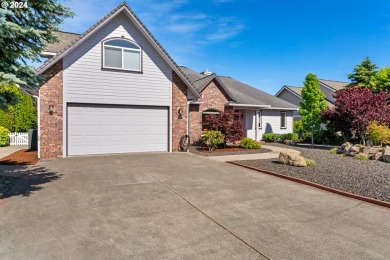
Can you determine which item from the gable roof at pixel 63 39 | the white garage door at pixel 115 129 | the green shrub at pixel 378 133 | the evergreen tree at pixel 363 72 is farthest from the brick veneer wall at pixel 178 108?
the evergreen tree at pixel 363 72

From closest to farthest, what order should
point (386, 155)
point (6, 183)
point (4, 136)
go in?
Result: 1. point (6, 183)
2. point (386, 155)
3. point (4, 136)

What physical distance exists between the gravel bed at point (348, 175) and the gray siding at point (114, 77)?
6434mm

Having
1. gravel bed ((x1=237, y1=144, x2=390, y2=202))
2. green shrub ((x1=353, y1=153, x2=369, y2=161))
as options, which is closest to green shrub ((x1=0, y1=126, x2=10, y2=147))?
gravel bed ((x1=237, y1=144, x2=390, y2=202))

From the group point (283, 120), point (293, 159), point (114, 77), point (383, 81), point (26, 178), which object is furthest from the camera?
point (283, 120)

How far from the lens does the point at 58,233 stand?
3.80 meters

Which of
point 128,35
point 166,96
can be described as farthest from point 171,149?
point 128,35

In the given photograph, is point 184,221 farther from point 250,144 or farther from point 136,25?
point 250,144

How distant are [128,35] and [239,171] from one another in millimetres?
9131

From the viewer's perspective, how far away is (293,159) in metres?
9.57

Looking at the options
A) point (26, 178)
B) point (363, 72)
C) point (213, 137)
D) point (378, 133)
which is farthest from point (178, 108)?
point (363, 72)

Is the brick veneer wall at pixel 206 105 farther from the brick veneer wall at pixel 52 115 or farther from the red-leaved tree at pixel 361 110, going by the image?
the brick veneer wall at pixel 52 115

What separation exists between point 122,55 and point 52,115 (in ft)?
14.9

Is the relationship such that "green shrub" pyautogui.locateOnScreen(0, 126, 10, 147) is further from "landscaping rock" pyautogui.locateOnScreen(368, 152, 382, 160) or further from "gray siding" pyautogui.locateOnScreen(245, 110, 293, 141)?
"landscaping rock" pyautogui.locateOnScreen(368, 152, 382, 160)

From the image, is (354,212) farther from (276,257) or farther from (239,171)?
(239,171)
